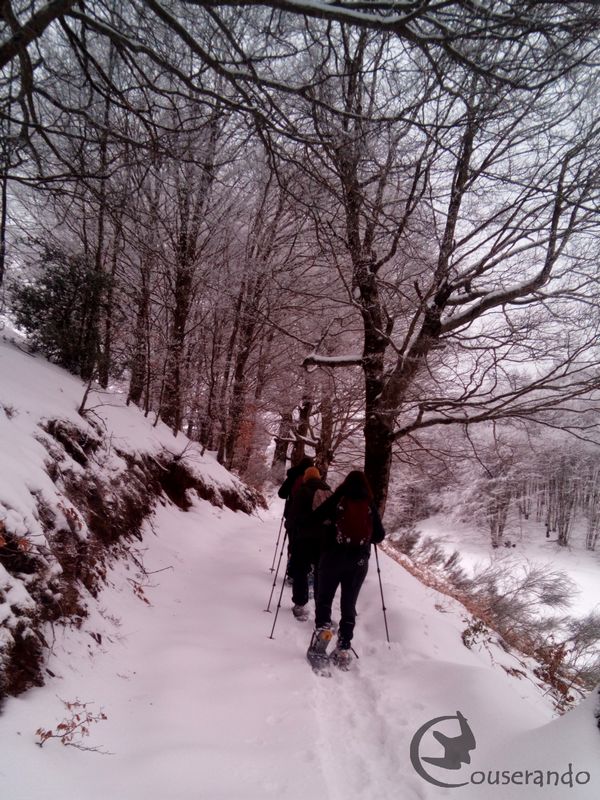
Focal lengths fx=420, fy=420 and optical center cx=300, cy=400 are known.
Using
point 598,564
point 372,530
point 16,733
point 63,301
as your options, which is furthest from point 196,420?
point 598,564

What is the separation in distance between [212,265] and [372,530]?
8253 millimetres

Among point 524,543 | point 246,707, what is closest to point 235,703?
point 246,707

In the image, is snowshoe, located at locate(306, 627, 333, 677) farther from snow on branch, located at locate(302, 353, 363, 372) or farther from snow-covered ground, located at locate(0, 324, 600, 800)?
snow on branch, located at locate(302, 353, 363, 372)

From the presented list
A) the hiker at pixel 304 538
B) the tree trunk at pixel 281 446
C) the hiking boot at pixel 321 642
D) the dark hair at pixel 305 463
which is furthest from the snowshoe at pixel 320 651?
the tree trunk at pixel 281 446

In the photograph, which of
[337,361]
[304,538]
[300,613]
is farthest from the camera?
[337,361]

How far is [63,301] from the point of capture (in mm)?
6922

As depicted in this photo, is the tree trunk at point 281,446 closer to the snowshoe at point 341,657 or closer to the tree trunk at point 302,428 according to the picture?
the tree trunk at point 302,428

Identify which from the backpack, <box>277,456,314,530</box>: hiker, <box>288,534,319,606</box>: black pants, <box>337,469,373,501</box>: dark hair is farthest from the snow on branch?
the backpack

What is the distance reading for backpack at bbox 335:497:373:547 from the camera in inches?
152

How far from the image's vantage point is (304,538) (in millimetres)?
4828

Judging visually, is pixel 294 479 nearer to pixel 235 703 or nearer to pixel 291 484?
pixel 291 484

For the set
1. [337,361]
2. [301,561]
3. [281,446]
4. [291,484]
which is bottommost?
[301,561]

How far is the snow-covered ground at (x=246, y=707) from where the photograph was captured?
216 cm

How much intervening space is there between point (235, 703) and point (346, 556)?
58.2 inches
